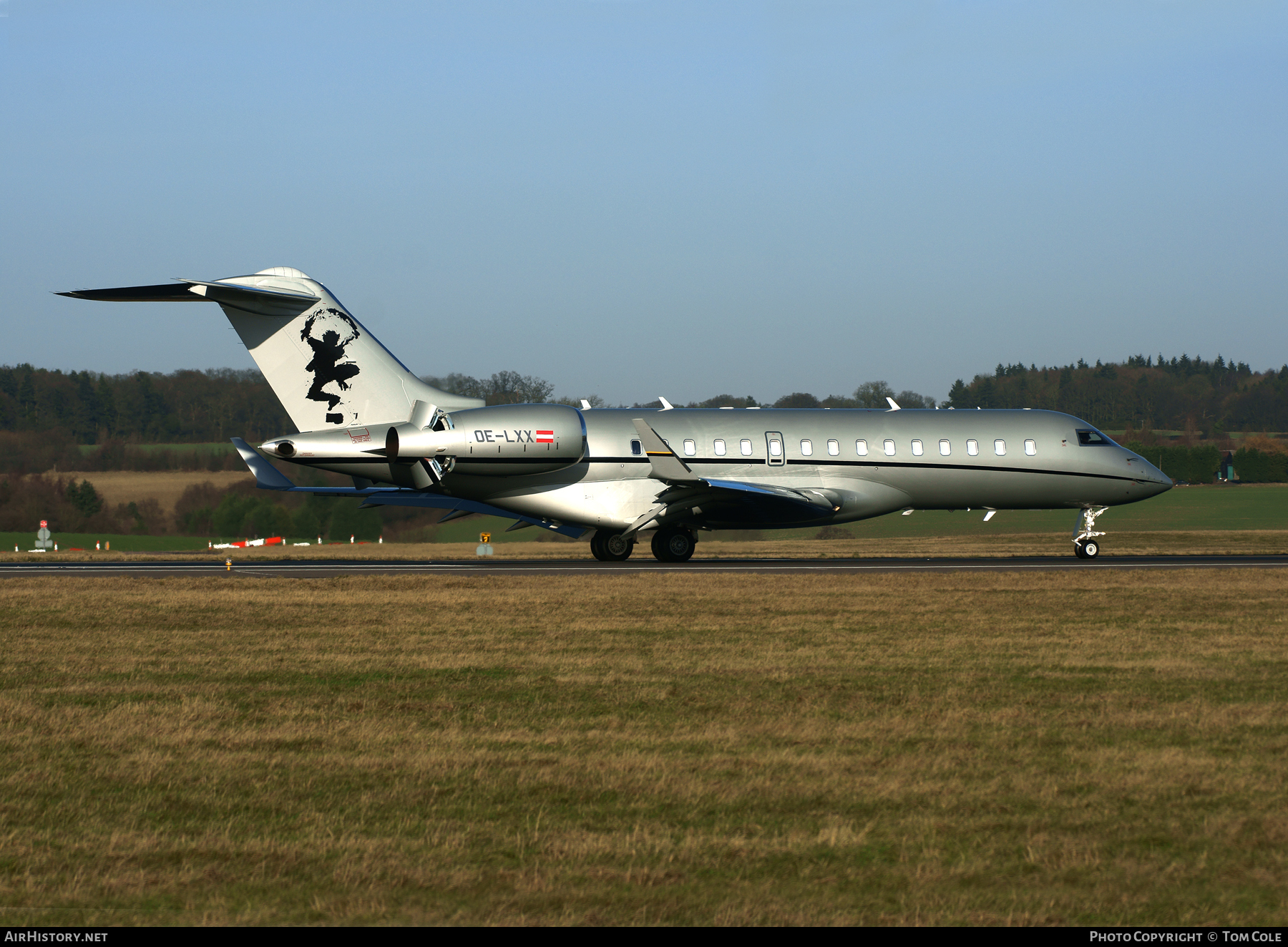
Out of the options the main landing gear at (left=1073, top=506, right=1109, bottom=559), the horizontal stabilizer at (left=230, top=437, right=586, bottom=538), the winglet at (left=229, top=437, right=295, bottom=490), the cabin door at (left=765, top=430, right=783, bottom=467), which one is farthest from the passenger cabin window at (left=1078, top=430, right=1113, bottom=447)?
the winglet at (left=229, top=437, right=295, bottom=490)

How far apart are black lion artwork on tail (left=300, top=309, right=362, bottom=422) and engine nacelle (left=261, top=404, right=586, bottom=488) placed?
2.71 feet

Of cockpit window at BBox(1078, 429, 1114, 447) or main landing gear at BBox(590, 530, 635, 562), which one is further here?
cockpit window at BBox(1078, 429, 1114, 447)

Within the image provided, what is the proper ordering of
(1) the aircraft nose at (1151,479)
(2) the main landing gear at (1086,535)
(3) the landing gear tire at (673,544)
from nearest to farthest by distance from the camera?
1. (3) the landing gear tire at (673,544)
2. (2) the main landing gear at (1086,535)
3. (1) the aircraft nose at (1151,479)

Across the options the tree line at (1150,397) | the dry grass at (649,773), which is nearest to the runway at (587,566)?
the dry grass at (649,773)

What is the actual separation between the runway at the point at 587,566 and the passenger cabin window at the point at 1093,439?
2761 mm

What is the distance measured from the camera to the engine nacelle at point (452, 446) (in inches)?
997

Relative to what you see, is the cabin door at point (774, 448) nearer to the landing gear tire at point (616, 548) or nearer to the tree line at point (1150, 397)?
the landing gear tire at point (616, 548)

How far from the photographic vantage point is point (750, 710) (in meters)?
9.80

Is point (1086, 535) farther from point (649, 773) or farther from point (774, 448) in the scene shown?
point (649, 773)

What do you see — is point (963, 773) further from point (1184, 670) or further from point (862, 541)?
point (862, 541)

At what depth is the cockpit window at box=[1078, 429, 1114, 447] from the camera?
1155 inches

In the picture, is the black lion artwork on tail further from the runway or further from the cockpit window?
the cockpit window

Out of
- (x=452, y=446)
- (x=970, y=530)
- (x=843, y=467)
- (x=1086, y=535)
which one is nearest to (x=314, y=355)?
(x=452, y=446)

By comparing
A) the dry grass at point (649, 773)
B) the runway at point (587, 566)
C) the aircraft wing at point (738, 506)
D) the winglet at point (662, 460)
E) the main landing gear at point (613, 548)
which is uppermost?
the winglet at point (662, 460)
